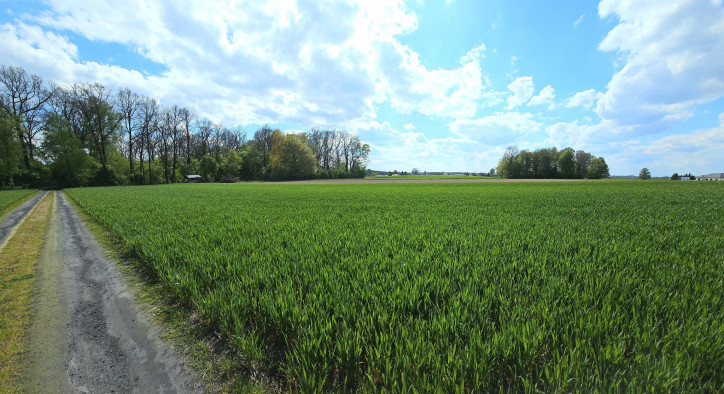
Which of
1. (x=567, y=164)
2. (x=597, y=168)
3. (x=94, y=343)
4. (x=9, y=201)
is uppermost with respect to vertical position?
(x=567, y=164)

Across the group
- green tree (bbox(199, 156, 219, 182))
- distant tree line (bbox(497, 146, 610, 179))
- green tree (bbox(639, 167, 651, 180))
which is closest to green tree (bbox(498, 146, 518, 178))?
distant tree line (bbox(497, 146, 610, 179))

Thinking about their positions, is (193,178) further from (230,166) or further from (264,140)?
(264,140)

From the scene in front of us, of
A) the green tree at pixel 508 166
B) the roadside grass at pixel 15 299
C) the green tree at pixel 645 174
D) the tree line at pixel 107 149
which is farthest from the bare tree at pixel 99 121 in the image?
the green tree at pixel 645 174

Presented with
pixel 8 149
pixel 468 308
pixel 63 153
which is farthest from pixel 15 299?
pixel 63 153

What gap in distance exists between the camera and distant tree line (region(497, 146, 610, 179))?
84.9 meters

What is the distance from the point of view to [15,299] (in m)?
3.97

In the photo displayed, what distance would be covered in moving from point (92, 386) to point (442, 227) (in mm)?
7185

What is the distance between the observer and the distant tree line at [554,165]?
84.9 meters

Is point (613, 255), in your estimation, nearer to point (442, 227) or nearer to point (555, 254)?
point (555, 254)

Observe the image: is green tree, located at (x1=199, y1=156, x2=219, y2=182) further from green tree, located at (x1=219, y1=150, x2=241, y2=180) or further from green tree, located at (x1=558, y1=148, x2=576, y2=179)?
green tree, located at (x1=558, y1=148, x2=576, y2=179)

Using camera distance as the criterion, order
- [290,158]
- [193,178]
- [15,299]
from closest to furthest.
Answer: [15,299], [193,178], [290,158]

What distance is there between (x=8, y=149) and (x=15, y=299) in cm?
5745

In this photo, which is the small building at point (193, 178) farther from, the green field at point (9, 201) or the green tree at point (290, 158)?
the green field at point (9, 201)

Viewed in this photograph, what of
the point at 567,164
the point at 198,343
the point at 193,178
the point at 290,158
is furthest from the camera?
the point at 567,164
